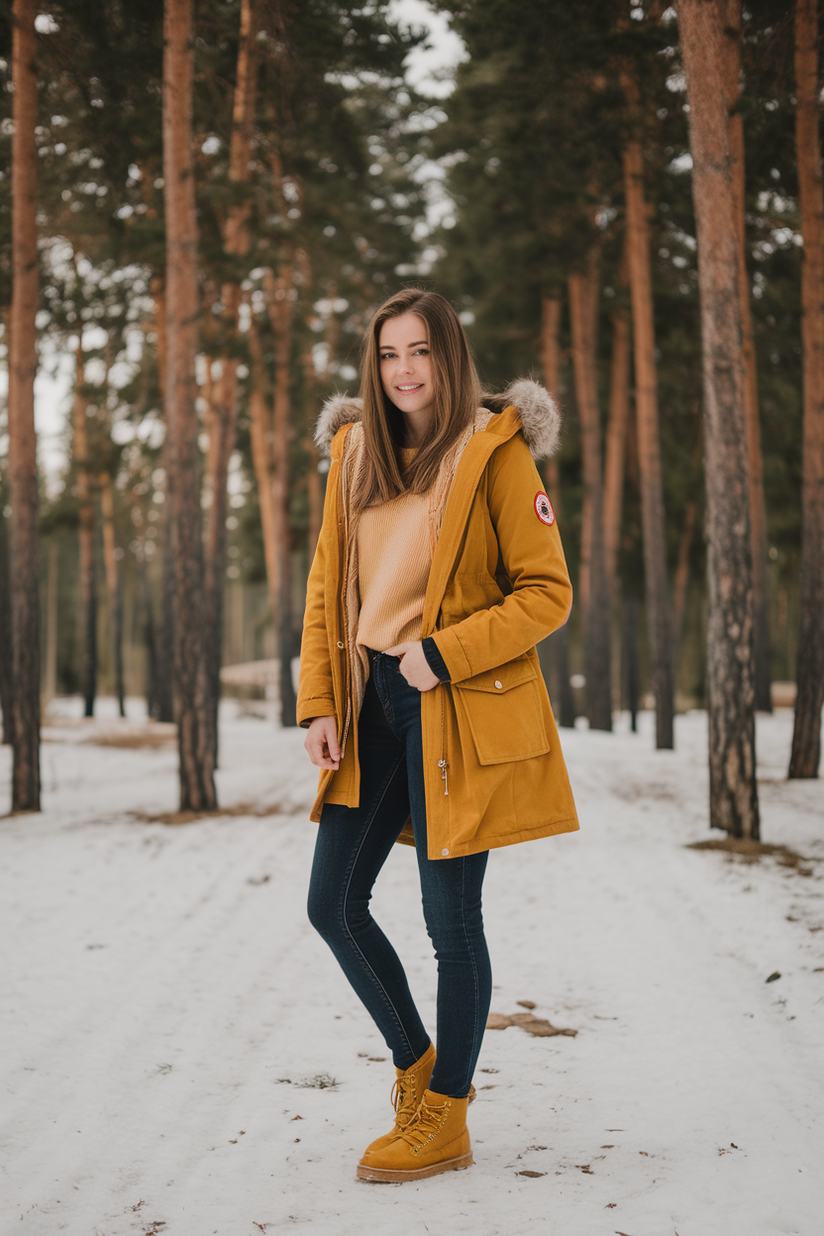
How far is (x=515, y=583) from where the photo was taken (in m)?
2.38

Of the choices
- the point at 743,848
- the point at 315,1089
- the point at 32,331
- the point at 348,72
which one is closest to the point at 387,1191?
the point at 315,1089

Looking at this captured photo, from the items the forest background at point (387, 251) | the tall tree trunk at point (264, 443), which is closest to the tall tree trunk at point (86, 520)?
the forest background at point (387, 251)

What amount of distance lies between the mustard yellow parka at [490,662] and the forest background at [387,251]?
3110 mm

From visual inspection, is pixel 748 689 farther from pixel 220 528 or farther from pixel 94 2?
pixel 220 528

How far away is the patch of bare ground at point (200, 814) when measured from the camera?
8.88 meters

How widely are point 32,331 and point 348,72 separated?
19.9 ft

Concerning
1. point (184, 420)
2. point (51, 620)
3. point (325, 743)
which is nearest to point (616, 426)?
point (184, 420)

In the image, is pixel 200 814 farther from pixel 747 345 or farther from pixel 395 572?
pixel 747 345

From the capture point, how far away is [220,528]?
15789 mm

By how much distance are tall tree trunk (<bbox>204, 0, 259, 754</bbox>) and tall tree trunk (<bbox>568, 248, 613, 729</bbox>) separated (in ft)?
21.7

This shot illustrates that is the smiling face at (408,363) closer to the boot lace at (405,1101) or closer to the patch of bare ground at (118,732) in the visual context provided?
the boot lace at (405,1101)

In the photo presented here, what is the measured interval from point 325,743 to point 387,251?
62.3 feet

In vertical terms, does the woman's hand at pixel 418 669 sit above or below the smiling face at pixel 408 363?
below

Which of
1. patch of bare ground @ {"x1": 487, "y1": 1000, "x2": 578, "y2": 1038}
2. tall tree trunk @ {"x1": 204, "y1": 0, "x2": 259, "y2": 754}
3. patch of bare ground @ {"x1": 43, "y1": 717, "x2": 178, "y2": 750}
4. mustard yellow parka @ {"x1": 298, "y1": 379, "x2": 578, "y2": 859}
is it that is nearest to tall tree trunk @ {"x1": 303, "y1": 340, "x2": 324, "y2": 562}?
tall tree trunk @ {"x1": 204, "y1": 0, "x2": 259, "y2": 754}
